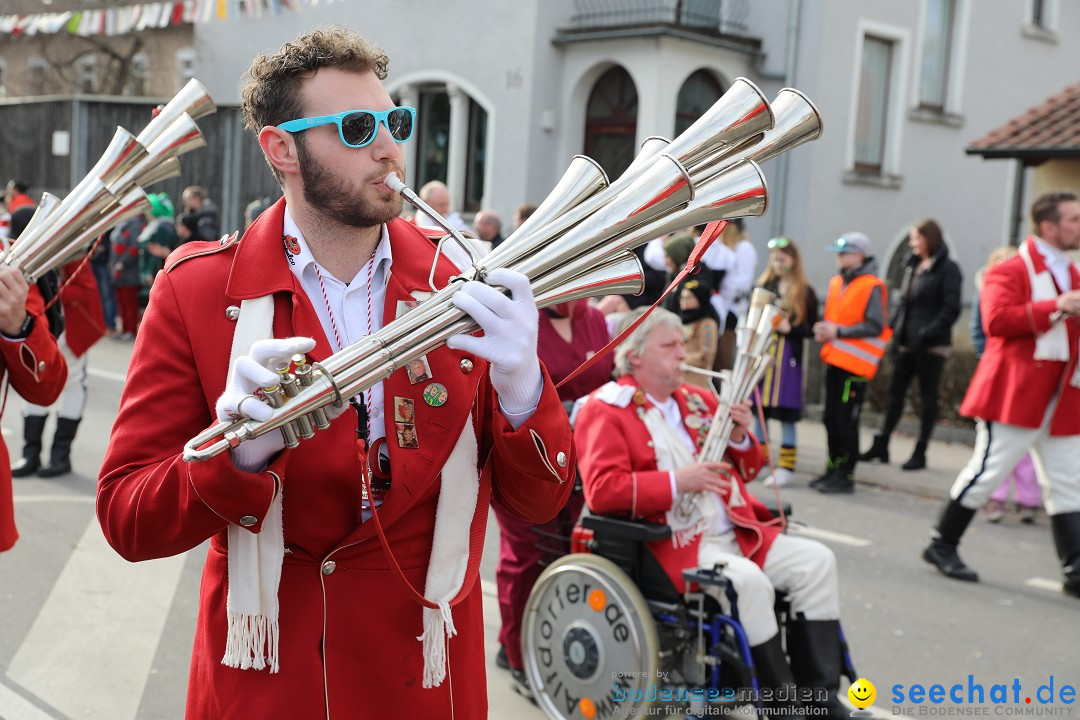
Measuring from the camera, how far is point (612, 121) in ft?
56.4

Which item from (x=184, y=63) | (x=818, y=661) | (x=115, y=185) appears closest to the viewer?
(x=115, y=185)

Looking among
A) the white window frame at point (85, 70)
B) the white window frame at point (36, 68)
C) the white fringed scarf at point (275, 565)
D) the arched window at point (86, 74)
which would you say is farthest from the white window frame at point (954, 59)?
the white window frame at point (36, 68)

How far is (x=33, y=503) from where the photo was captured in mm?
7188

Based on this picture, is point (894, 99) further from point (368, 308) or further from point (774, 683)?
point (368, 308)

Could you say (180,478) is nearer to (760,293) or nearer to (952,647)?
(760,293)

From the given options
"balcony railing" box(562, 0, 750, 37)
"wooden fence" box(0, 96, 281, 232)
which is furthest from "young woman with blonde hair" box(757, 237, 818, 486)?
"wooden fence" box(0, 96, 281, 232)

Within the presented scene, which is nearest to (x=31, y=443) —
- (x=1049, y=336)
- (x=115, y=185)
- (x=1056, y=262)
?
(x=115, y=185)

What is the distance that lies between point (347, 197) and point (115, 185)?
1243 mm

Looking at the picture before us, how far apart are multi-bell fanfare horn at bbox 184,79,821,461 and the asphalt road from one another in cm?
212

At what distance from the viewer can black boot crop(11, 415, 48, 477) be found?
7.91m

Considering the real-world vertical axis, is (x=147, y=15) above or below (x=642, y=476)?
above

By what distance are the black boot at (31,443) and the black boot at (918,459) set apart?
707cm

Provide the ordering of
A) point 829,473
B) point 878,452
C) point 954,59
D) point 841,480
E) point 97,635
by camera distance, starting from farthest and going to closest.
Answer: point 954,59, point 878,452, point 829,473, point 841,480, point 97,635

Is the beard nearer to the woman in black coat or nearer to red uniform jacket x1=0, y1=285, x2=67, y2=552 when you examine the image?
red uniform jacket x1=0, y1=285, x2=67, y2=552
